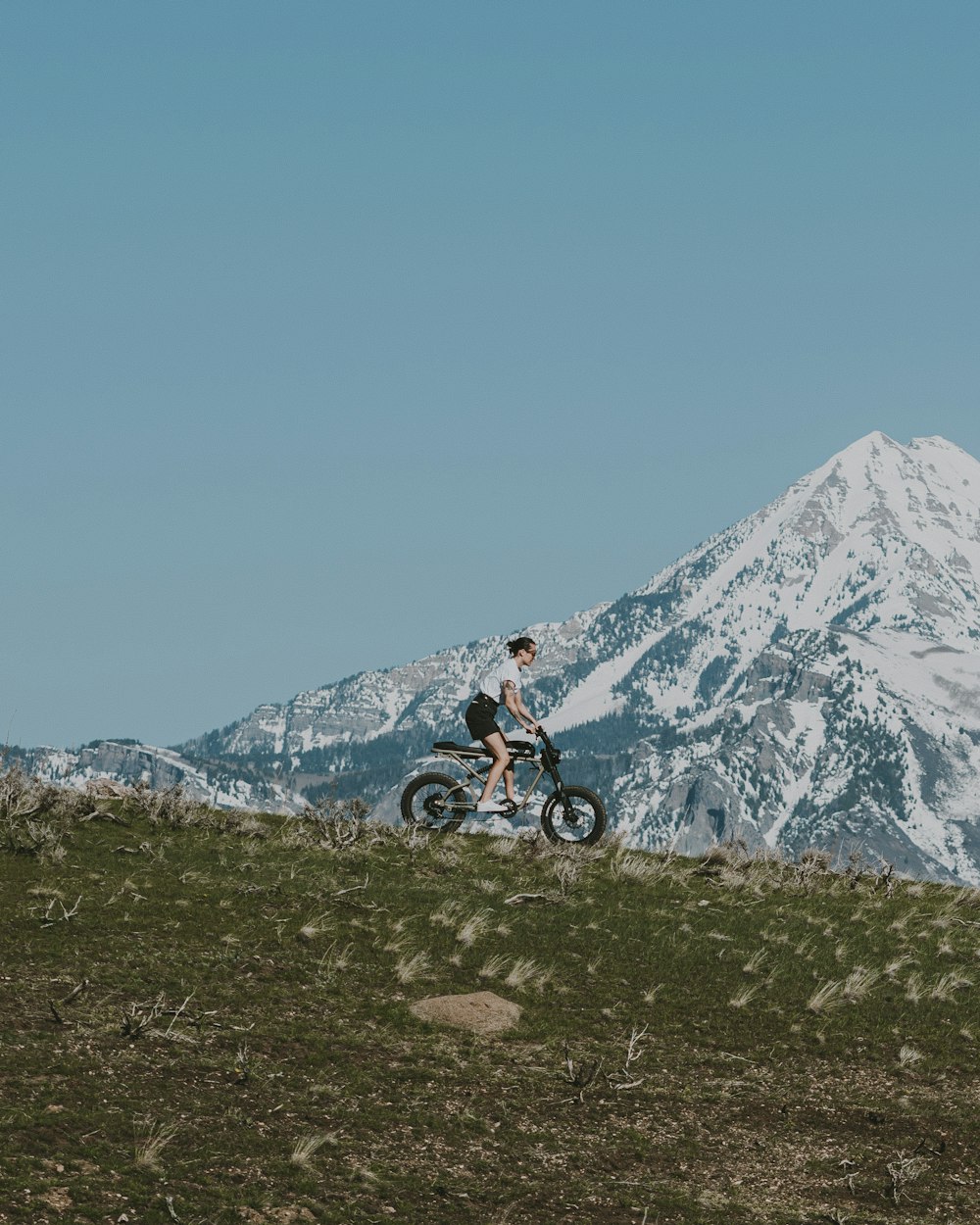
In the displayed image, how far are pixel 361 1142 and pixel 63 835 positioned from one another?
9421 millimetres

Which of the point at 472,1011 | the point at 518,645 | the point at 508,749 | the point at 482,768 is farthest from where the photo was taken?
the point at 482,768

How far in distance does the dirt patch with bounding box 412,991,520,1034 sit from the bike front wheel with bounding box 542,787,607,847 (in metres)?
8.40

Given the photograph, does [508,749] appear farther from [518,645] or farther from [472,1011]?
[472,1011]

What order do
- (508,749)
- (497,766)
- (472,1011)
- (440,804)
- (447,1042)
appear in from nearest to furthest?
(447,1042), (472,1011), (497,766), (508,749), (440,804)

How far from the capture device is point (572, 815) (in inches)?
974

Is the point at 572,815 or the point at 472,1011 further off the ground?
the point at 572,815

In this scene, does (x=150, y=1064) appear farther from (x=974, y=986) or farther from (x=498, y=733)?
(x=498, y=733)

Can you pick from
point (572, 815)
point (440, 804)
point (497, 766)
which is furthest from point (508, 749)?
point (572, 815)

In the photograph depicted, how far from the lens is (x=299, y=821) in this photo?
80.0ft

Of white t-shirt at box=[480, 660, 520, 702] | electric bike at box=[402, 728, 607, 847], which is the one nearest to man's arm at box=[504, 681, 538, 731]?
white t-shirt at box=[480, 660, 520, 702]

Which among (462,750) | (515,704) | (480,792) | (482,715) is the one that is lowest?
(480,792)

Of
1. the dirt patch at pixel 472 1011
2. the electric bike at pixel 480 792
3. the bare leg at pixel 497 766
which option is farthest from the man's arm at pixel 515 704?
the dirt patch at pixel 472 1011

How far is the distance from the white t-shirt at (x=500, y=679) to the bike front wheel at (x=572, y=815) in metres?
1.79

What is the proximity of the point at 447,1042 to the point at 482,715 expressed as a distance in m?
10.7
